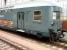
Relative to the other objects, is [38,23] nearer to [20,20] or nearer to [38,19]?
[38,19]

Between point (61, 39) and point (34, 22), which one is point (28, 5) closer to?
point (34, 22)

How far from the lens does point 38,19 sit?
14.6 metres

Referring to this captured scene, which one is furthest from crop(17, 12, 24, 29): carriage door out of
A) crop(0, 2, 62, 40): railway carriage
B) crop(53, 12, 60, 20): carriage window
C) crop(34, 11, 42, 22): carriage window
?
crop(53, 12, 60, 20): carriage window

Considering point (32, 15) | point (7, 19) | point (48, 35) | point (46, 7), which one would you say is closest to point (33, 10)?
point (32, 15)

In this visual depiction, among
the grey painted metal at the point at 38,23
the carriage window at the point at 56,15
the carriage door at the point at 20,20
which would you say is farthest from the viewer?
the carriage door at the point at 20,20

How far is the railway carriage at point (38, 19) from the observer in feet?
46.2

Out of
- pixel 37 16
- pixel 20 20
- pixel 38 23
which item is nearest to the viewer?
pixel 38 23

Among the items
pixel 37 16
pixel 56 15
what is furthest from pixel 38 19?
pixel 56 15

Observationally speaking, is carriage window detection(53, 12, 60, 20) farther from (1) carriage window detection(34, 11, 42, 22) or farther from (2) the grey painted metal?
(1) carriage window detection(34, 11, 42, 22)

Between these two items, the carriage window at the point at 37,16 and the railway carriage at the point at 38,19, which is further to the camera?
the carriage window at the point at 37,16

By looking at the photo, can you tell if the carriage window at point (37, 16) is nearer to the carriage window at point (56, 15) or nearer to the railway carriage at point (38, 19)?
the railway carriage at point (38, 19)

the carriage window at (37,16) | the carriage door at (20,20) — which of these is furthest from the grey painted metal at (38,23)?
the carriage window at (37,16)

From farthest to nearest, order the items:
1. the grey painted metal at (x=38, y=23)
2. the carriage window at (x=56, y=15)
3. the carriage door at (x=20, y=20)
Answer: the carriage door at (x=20, y=20), the carriage window at (x=56, y=15), the grey painted metal at (x=38, y=23)

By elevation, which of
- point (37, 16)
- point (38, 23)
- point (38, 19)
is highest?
point (37, 16)
